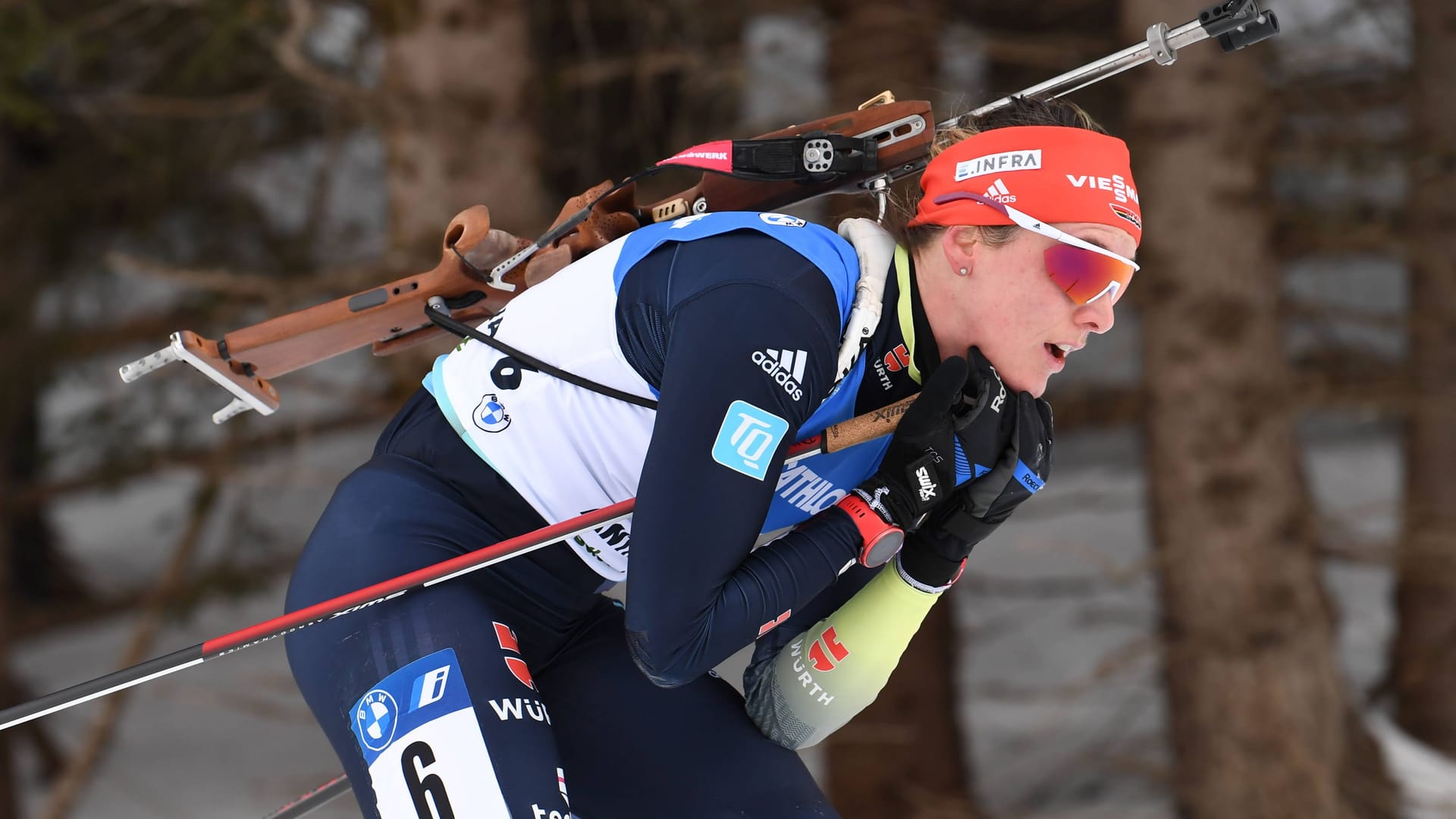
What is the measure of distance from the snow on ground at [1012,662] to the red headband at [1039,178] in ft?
10.8

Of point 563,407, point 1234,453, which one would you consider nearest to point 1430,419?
point 1234,453

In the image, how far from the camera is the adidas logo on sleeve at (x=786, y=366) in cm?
175

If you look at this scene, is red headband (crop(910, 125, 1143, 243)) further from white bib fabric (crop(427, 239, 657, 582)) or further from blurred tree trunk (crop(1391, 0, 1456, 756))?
blurred tree trunk (crop(1391, 0, 1456, 756))

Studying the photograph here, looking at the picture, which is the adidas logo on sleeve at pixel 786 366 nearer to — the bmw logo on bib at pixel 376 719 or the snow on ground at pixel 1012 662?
the bmw logo on bib at pixel 376 719

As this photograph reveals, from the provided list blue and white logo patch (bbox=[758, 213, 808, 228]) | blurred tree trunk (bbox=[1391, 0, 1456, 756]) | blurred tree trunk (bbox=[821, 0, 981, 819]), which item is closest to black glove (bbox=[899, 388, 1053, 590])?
blue and white logo patch (bbox=[758, 213, 808, 228])

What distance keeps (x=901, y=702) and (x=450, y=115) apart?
3521 mm

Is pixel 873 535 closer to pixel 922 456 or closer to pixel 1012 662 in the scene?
pixel 922 456

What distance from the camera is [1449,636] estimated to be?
614 cm

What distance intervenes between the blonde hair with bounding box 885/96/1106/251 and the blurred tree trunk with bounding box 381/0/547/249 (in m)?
2.89

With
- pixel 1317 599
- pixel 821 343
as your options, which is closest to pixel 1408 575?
pixel 1317 599

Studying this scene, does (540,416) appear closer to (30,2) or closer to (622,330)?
(622,330)

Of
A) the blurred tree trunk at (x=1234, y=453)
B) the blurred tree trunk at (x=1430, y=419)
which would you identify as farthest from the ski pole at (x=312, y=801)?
the blurred tree trunk at (x=1430, y=419)

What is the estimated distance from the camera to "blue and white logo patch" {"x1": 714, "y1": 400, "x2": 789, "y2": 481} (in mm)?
1725

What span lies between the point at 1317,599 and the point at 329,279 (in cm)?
403
